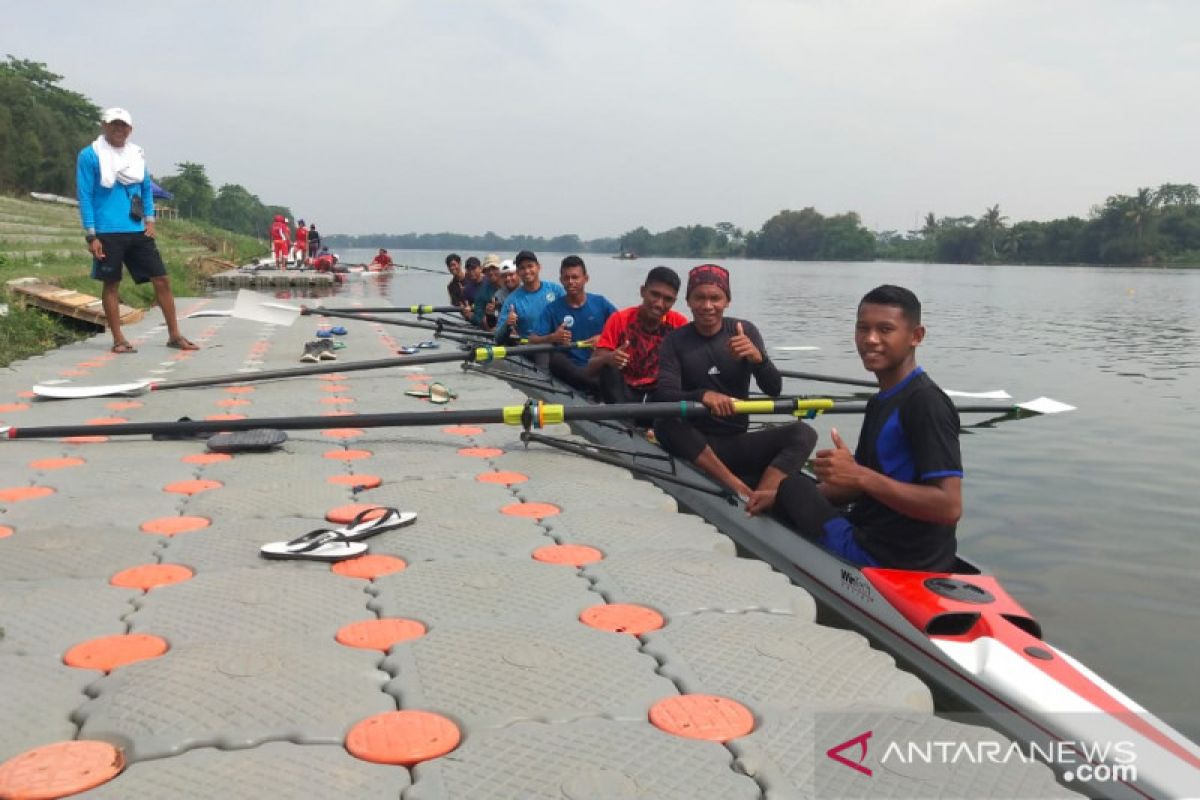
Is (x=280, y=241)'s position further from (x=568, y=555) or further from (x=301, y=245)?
(x=568, y=555)

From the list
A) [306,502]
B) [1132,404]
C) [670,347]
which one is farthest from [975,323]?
[306,502]

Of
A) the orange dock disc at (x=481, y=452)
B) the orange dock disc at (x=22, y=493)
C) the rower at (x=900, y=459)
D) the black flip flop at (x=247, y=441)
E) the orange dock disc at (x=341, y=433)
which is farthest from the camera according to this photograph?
the orange dock disc at (x=341, y=433)

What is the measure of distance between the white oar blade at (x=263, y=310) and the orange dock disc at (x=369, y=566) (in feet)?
25.7

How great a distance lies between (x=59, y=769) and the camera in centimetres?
216

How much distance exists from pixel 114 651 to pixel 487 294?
35.6ft

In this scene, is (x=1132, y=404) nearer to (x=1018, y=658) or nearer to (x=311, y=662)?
(x=1018, y=658)

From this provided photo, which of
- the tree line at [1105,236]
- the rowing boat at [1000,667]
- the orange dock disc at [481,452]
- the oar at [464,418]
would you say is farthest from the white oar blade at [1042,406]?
the tree line at [1105,236]

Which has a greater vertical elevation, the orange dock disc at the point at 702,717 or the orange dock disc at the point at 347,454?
the orange dock disc at the point at 702,717

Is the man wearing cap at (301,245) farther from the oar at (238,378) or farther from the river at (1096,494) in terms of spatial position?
the oar at (238,378)

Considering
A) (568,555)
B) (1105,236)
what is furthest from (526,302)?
(1105,236)

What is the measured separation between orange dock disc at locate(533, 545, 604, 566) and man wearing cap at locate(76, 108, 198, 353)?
692 centimetres

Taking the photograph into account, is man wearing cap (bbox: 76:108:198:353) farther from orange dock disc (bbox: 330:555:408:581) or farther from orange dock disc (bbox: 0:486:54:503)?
orange dock disc (bbox: 330:555:408:581)

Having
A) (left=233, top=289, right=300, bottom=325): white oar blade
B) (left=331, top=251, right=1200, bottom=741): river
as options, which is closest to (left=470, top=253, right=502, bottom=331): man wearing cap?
(left=233, top=289, right=300, bottom=325): white oar blade

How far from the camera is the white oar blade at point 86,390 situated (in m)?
7.08
